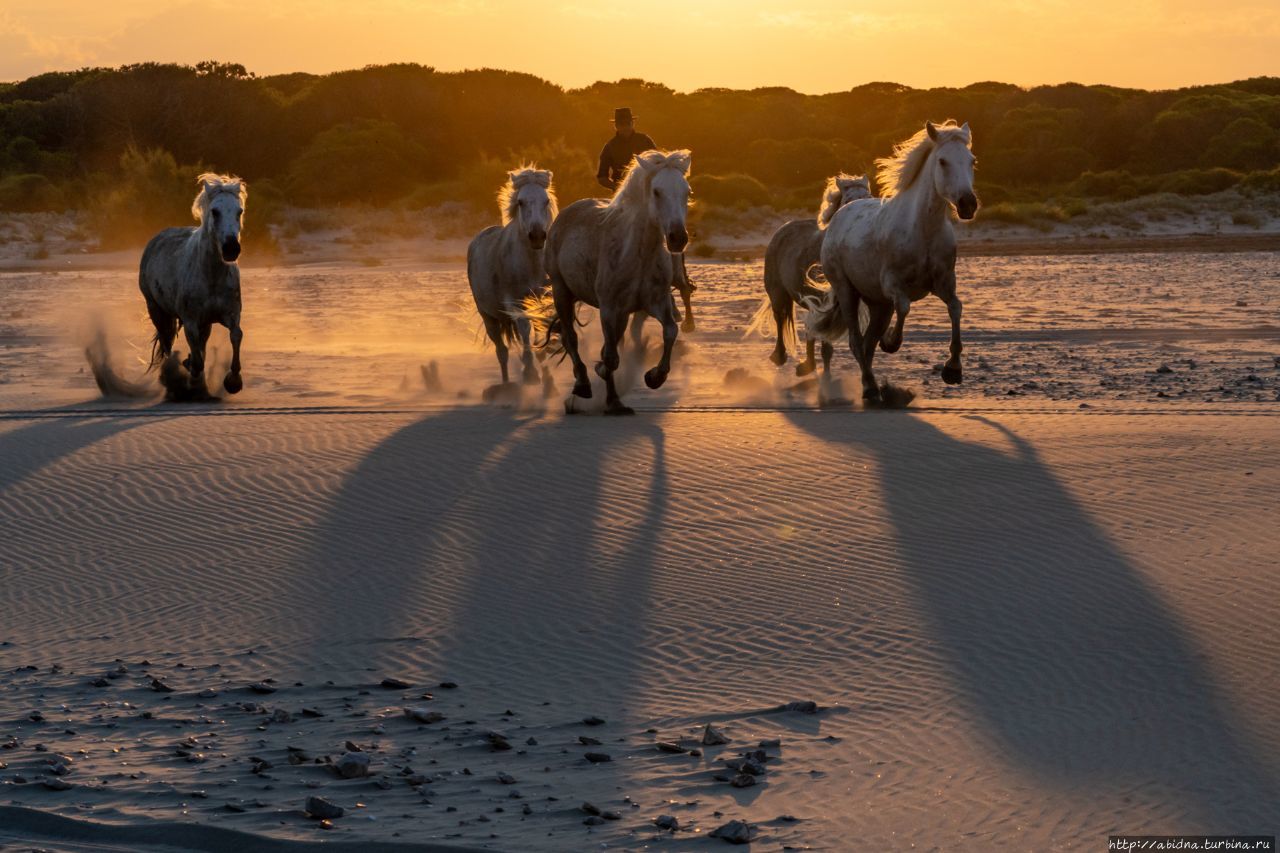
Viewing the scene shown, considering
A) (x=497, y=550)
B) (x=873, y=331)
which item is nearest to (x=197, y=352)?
(x=873, y=331)

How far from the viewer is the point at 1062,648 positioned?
5.81 metres

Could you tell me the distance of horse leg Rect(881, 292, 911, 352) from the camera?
1114 cm

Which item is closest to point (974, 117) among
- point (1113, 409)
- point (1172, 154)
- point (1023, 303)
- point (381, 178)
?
point (1172, 154)

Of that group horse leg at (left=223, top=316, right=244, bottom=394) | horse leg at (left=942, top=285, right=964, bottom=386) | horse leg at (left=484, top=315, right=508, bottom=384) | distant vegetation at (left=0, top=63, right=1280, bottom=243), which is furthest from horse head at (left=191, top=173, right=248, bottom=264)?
distant vegetation at (left=0, top=63, right=1280, bottom=243)

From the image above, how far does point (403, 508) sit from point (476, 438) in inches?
83.2

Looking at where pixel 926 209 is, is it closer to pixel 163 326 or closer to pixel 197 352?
pixel 197 352

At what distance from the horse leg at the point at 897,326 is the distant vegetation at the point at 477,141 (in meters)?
27.1

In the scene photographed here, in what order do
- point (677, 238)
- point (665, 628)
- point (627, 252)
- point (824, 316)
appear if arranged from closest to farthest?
point (665, 628), point (677, 238), point (627, 252), point (824, 316)

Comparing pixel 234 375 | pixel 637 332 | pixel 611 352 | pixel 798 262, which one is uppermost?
pixel 798 262

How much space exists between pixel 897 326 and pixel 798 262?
9.46 feet

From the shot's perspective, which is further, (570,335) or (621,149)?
(621,149)

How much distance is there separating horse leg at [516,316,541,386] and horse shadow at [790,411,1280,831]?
14.8 feet

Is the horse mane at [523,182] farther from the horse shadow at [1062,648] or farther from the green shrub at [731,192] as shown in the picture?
the green shrub at [731,192]

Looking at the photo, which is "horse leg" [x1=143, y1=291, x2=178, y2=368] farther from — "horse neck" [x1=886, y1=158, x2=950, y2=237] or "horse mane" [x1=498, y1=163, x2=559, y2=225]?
"horse neck" [x1=886, y1=158, x2=950, y2=237]
